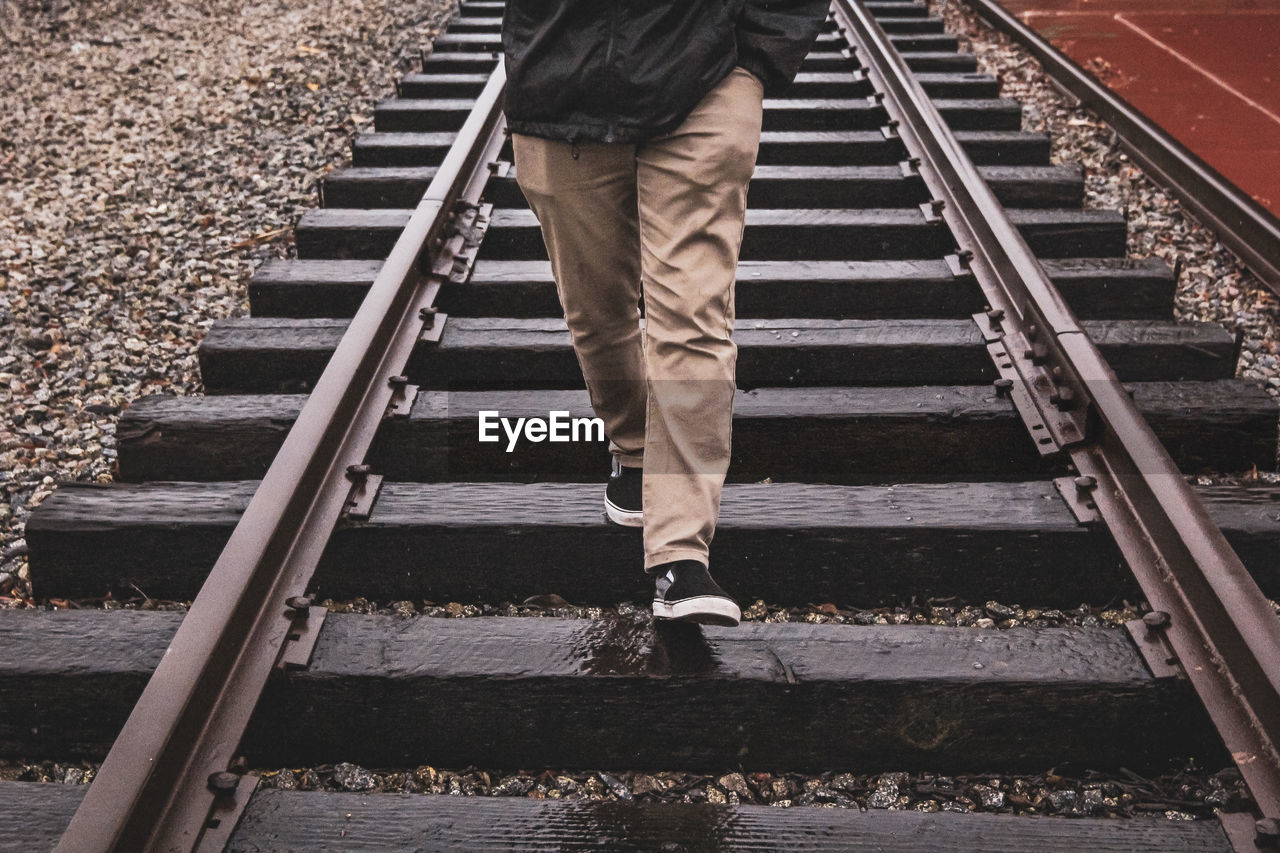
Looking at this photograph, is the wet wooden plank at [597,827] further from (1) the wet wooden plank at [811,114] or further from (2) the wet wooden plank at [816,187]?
(1) the wet wooden plank at [811,114]

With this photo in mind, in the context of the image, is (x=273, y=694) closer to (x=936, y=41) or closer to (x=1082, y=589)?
(x=1082, y=589)

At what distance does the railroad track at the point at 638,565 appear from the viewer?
175cm

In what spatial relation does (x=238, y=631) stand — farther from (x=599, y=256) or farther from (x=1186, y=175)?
(x=1186, y=175)

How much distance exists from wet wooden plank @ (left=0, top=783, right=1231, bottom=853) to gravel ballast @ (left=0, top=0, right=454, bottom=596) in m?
1.07

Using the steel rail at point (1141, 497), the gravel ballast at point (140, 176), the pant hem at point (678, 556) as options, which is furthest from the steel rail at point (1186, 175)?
the gravel ballast at point (140, 176)

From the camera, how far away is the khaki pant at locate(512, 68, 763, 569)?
6.10ft

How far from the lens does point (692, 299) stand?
190 centimetres

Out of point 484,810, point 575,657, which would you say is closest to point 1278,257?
point 575,657

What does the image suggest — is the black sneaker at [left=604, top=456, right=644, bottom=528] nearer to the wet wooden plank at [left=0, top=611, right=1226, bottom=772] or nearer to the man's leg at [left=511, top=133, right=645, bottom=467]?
the man's leg at [left=511, top=133, right=645, bottom=467]

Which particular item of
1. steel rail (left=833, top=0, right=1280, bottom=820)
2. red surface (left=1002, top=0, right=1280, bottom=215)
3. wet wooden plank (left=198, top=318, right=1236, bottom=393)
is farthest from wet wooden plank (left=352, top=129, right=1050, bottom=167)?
wet wooden plank (left=198, top=318, right=1236, bottom=393)

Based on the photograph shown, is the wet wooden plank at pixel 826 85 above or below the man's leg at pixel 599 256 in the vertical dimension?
above

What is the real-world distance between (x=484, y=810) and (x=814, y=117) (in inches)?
159

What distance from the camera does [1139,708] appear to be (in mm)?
1902

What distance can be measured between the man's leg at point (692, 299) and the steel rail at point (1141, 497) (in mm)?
909
